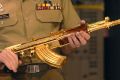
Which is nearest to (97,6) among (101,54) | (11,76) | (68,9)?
(101,54)

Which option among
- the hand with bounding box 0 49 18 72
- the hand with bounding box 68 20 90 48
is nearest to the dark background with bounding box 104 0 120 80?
the hand with bounding box 68 20 90 48

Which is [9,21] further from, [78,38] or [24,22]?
[78,38]

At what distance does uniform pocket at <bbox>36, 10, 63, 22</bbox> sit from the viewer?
2600mm

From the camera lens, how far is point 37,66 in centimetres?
256

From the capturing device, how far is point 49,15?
2.62 meters

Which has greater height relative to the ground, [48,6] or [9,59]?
[48,6]

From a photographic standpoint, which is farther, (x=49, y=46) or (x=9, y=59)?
(x=49, y=46)

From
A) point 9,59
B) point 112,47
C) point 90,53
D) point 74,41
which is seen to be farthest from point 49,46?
point 112,47

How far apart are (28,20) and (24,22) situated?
0.02 metres

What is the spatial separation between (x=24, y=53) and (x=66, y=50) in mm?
310

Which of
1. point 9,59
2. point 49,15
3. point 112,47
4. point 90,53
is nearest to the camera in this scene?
point 9,59

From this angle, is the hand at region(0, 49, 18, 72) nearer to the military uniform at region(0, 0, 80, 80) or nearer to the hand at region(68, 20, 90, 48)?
the military uniform at region(0, 0, 80, 80)

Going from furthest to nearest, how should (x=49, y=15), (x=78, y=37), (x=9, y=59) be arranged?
(x=49, y=15), (x=78, y=37), (x=9, y=59)

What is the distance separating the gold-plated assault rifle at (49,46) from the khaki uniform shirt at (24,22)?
0.10 meters
